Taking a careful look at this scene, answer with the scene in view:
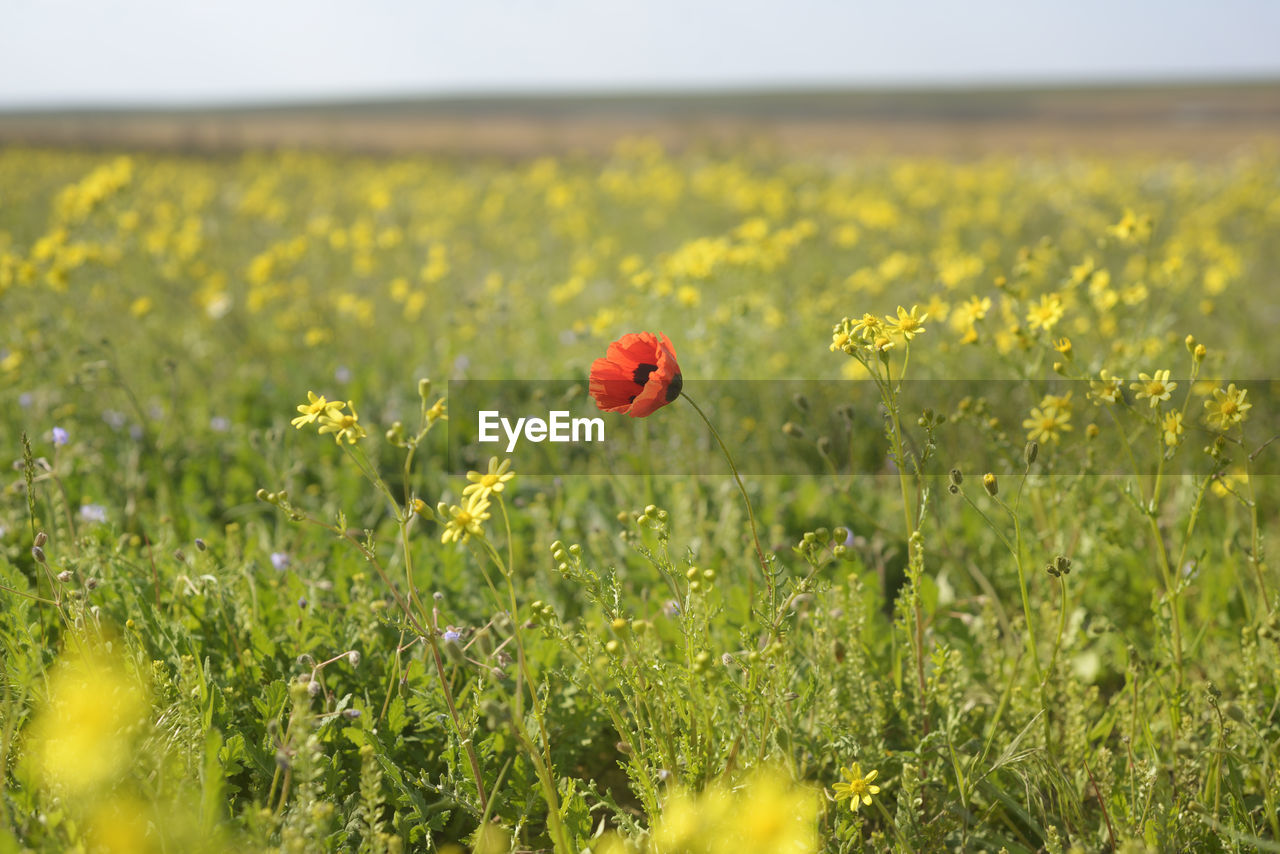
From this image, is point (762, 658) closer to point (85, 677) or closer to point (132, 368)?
point (85, 677)

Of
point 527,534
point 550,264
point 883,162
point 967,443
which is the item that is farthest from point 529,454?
point 883,162

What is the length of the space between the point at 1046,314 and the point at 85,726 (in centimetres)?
231

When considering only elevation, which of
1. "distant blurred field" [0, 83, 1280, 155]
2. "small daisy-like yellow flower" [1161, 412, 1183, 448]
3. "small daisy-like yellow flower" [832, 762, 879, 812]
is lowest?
"small daisy-like yellow flower" [832, 762, 879, 812]

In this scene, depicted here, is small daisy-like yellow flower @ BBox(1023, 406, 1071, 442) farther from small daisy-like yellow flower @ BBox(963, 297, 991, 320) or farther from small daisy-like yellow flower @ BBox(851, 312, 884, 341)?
small daisy-like yellow flower @ BBox(851, 312, 884, 341)

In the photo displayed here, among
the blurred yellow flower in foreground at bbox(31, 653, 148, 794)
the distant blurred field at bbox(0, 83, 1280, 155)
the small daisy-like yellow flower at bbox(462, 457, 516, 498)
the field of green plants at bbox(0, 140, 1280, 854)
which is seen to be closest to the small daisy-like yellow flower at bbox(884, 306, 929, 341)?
the field of green plants at bbox(0, 140, 1280, 854)

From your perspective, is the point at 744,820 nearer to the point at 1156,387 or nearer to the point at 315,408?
the point at 315,408

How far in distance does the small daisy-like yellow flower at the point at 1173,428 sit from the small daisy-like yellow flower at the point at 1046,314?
0.50 meters

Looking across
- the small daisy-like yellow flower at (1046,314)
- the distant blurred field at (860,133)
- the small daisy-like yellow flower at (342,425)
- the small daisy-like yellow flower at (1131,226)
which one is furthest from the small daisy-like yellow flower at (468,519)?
the distant blurred field at (860,133)

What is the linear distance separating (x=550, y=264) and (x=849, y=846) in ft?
21.1

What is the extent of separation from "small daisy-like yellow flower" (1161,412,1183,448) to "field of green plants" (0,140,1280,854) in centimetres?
4

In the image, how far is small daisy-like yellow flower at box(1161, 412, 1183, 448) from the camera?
5.32 feet

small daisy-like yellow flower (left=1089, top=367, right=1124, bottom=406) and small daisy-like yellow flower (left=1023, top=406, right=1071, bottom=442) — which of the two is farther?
small daisy-like yellow flower (left=1023, top=406, right=1071, bottom=442)

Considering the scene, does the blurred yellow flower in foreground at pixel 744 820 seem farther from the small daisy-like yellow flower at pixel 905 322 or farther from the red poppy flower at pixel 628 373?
the small daisy-like yellow flower at pixel 905 322

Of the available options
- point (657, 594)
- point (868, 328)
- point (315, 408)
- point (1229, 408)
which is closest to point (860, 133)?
point (657, 594)
